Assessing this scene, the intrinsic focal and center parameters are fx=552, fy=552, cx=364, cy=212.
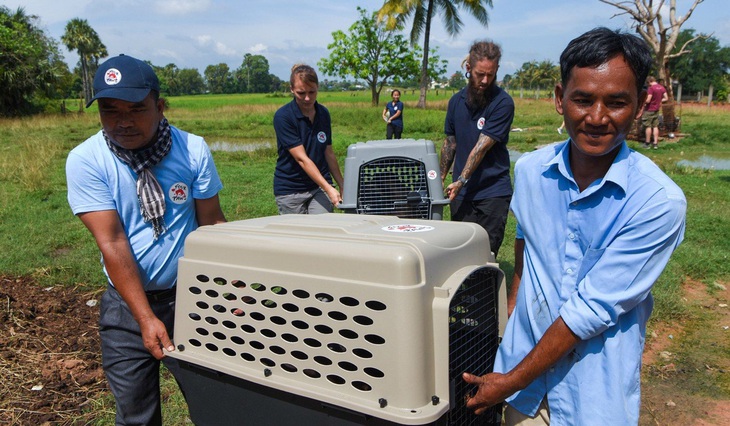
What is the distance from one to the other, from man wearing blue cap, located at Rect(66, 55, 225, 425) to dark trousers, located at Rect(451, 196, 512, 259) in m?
1.83

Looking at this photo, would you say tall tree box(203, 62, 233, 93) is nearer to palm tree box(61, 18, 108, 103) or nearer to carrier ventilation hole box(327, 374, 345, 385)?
palm tree box(61, 18, 108, 103)

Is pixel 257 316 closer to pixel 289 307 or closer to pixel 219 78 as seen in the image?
pixel 289 307

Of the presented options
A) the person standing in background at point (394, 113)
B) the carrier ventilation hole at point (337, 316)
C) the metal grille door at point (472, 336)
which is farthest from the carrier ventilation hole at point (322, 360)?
the person standing in background at point (394, 113)

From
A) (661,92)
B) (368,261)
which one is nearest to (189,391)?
(368,261)

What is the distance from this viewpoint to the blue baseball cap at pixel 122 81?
1.79 metres

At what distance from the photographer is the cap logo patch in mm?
1804

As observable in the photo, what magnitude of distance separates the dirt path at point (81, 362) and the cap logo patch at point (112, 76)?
1875mm

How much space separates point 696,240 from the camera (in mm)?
5590

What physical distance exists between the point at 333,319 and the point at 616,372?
0.67m

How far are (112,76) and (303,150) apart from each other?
1837 millimetres

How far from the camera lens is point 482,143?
10.9 feet

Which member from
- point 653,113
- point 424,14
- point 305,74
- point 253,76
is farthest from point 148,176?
point 253,76

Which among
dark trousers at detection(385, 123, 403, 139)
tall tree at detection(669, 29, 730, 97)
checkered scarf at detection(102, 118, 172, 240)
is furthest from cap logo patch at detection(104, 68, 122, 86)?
tall tree at detection(669, 29, 730, 97)

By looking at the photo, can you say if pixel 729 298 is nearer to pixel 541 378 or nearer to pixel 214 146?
pixel 541 378
